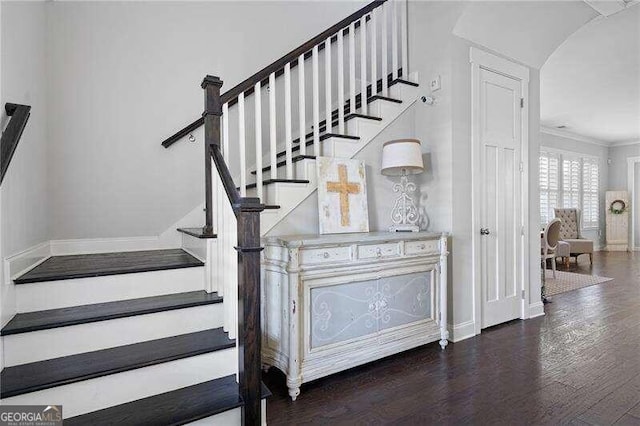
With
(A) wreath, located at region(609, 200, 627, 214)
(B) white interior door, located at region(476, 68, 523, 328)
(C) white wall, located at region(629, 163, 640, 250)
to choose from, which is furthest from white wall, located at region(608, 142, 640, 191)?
(B) white interior door, located at region(476, 68, 523, 328)

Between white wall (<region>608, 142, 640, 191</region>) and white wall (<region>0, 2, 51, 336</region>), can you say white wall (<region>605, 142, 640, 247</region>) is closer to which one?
white wall (<region>608, 142, 640, 191</region>)

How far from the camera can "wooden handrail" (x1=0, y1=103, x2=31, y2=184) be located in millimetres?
1444

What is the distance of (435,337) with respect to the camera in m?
2.70

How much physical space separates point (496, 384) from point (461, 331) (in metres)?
0.79

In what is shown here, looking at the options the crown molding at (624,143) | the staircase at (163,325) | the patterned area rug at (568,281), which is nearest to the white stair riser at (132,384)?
the staircase at (163,325)

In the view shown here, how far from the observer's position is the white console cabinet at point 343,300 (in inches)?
81.6

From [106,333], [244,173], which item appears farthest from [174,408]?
[244,173]

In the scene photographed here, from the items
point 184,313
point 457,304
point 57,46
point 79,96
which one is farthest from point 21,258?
point 457,304

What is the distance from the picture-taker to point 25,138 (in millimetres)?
2117

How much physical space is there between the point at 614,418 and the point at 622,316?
233 centimetres

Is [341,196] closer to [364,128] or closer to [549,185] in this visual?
[364,128]

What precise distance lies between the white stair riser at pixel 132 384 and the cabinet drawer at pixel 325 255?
2.19 ft

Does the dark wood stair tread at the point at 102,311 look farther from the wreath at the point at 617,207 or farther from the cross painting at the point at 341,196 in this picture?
the wreath at the point at 617,207

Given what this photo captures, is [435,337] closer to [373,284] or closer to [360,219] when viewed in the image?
[373,284]
